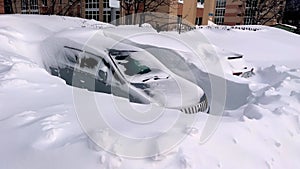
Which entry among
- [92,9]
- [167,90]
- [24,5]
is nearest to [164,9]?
[92,9]

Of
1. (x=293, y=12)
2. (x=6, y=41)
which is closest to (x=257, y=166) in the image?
(x=6, y=41)

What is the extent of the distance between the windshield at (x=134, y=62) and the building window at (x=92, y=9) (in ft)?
73.1

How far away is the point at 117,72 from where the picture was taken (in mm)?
3902

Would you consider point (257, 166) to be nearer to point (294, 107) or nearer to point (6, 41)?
point (294, 107)

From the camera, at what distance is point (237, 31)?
11.8 m

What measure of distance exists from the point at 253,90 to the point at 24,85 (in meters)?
3.64

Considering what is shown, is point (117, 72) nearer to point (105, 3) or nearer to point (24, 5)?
point (24, 5)

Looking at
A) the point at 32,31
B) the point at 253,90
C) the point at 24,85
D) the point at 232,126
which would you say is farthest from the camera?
the point at 32,31

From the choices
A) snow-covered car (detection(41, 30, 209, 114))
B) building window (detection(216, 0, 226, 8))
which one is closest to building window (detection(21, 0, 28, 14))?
snow-covered car (detection(41, 30, 209, 114))

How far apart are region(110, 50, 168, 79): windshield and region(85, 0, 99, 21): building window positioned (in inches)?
878

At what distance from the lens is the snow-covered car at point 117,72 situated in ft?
12.4

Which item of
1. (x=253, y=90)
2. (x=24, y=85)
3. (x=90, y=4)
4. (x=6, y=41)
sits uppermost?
(x=90, y=4)

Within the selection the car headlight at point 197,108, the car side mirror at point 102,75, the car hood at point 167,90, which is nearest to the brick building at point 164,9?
the car hood at point 167,90

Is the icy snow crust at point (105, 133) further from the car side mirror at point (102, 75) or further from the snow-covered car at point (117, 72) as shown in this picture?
the car side mirror at point (102, 75)
